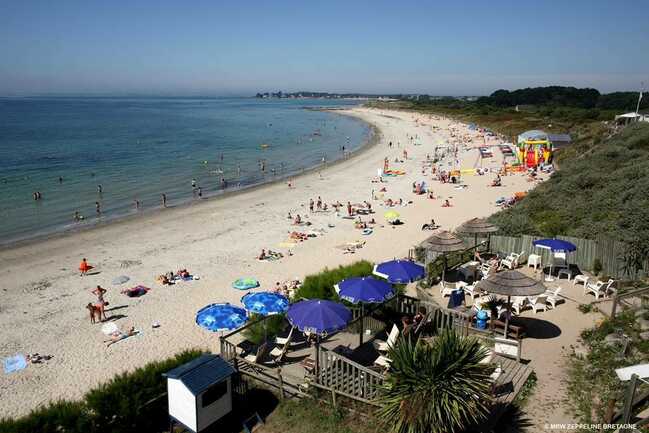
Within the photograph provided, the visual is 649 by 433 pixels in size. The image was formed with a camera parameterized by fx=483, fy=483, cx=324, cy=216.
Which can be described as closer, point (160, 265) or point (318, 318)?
point (318, 318)

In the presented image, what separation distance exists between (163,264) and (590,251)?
15.7 meters

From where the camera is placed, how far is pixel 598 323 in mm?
11039

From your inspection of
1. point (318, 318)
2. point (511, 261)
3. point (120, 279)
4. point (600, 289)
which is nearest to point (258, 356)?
point (318, 318)

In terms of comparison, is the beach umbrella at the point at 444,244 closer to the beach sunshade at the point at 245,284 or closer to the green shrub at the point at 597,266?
the green shrub at the point at 597,266

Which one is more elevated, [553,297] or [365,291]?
[365,291]

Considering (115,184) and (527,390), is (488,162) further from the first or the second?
(527,390)

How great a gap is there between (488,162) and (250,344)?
3950cm

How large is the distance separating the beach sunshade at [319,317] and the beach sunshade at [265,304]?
1.17 meters

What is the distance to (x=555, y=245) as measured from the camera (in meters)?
14.1

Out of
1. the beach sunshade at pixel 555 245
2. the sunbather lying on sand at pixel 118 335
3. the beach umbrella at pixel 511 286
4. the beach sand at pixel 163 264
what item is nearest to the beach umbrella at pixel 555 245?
the beach sunshade at pixel 555 245

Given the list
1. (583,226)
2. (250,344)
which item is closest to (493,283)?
(250,344)

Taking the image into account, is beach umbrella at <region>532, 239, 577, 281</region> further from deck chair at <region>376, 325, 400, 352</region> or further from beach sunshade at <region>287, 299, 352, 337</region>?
beach sunshade at <region>287, 299, 352, 337</region>

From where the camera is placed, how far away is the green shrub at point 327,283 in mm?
12898

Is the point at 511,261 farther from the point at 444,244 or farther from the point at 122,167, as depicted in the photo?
the point at 122,167
